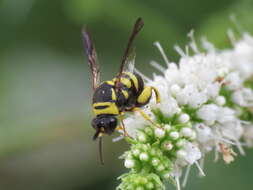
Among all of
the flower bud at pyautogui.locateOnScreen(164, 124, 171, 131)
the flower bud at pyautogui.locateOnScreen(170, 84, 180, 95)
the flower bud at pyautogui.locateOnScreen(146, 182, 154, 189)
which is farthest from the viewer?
the flower bud at pyautogui.locateOnScreen(170, 84, 180, 95)

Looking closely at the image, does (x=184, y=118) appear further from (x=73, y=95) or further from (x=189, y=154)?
(x=73, y=95)

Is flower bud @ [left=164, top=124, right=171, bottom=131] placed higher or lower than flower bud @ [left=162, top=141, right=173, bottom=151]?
higher

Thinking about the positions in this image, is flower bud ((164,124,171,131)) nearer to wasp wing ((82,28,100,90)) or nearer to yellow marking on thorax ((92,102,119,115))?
yellow marking on thorax ((92,102,119,115))

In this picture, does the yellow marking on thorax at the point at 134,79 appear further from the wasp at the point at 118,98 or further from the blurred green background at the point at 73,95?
the blurred green background at the point at 73,95

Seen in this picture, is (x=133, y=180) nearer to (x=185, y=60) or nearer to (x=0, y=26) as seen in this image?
(x=185, y=60)

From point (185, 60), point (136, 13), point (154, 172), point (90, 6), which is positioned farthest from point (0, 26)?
point (154, 172)

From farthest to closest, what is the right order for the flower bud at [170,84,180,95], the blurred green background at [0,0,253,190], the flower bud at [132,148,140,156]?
the blurred green background at [0,0,253,190] < the flower bud at [170,84,180,95] < the flower bud at [132,148,140,156]

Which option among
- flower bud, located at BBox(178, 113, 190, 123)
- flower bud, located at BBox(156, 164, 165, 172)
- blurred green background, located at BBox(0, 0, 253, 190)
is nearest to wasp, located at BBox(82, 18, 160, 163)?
flower bud, located at BBox(178, 113, 190, 123)

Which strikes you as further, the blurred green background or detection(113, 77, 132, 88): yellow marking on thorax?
the blurred green background

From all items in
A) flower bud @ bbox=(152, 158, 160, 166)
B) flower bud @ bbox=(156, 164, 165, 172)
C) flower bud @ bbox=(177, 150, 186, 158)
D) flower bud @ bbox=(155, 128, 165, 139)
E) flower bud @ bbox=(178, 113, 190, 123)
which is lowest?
flower bud @ bbox=(156, 164, 165, 172)

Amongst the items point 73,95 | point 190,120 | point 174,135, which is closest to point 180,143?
point 174,135
